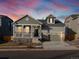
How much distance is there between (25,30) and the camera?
6525 centimetres

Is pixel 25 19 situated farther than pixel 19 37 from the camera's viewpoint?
Yes

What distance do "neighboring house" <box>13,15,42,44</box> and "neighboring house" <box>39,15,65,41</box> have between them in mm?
2545

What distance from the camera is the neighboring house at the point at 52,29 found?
213 feet

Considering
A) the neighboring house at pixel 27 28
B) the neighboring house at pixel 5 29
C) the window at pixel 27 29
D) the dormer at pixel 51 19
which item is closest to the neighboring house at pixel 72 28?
the dormer at pixel 51 19

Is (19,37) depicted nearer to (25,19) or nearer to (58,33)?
(25,19)

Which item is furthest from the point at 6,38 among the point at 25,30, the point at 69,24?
the point at 69,24

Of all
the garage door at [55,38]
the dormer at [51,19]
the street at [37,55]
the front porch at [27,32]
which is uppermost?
the dormer at [51,19]

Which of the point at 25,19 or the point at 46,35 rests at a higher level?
the point at 25,19

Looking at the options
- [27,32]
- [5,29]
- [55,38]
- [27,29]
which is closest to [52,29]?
[55,38]

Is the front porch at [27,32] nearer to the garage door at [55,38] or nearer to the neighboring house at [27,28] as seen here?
the neighboring house at [27,28]

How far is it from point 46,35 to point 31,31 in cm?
489

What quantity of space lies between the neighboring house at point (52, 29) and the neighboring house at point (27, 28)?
2.54 meters

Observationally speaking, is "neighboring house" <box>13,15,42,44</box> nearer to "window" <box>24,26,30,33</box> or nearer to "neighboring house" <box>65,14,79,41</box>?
"window" <box>24,26,30,33</box>

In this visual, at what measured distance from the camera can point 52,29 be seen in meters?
67.3
